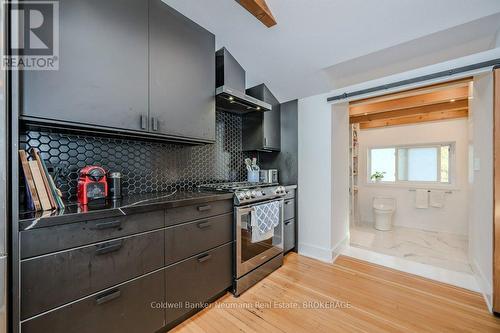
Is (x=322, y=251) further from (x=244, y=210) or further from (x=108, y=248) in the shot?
(x=108, y=248)

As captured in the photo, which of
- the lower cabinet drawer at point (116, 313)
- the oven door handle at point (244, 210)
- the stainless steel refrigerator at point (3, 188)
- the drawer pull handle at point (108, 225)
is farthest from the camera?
the oven door handle at point (244, 210)

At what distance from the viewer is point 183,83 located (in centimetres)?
174

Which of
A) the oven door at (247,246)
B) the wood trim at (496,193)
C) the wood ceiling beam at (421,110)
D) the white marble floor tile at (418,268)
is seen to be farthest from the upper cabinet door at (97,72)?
the wood ceiling beam at (421,110)

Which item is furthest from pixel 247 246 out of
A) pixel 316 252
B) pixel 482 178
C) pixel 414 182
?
pixel 414 182

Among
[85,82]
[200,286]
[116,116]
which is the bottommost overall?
[200,286]

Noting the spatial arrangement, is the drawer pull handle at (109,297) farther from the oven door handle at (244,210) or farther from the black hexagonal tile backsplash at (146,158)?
the oven door handle at (244,210)

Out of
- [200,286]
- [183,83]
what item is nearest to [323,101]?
[183,83]

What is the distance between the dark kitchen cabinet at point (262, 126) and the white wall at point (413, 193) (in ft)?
9.06

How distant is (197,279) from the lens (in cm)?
160

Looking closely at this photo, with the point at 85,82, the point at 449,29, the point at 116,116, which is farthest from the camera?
the point at 449,29

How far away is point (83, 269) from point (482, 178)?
10.6 ft

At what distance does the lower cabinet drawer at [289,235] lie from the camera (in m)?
2.74

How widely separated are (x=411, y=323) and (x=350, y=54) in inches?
96.8

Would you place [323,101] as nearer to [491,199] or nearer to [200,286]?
[491,199]
